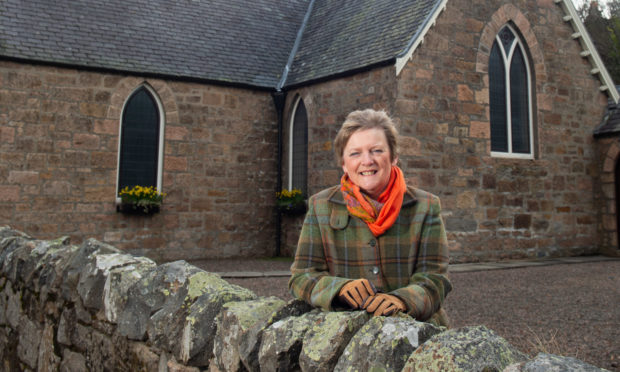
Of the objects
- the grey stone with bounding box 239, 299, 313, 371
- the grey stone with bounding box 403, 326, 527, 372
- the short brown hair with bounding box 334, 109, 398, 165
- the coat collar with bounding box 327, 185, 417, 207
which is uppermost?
the short brown hair with bounding box 334, 109, 398, 165

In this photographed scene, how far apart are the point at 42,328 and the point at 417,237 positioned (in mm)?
3199

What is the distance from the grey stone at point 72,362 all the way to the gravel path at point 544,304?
10.9 ft

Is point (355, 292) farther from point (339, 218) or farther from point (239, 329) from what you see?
point (239, 329)

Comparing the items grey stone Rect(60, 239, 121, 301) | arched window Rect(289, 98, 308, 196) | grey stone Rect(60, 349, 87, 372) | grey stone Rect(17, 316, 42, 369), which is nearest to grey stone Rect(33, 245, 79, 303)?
grey stone Rect(60, 239, 121, 301)

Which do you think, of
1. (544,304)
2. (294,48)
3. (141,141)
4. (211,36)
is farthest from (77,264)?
(294,48)

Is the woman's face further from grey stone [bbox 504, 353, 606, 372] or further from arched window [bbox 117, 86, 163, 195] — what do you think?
arched window [bbox 117, 86, 163, 195]

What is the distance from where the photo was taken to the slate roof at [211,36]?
1040cm

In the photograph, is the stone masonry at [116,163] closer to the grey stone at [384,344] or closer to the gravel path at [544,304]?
the gravel path at [544,304]

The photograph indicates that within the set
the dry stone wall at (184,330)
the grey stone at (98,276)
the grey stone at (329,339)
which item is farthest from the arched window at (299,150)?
the grey stone at (329,339)

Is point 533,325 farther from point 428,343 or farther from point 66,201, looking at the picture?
point 66,201

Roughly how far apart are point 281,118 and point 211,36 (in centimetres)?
291

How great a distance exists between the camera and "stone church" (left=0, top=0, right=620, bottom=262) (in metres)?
10.0

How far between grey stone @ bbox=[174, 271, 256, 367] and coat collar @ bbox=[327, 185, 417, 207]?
66 cm

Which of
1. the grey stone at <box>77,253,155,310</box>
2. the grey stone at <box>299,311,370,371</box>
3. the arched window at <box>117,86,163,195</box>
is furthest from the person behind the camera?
the arched window at <box>117,86,163,195</box>
